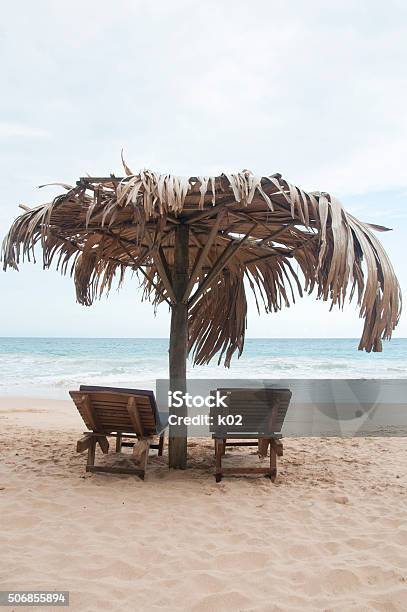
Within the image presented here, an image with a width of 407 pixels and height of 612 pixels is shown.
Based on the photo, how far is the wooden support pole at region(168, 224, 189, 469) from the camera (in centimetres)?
418

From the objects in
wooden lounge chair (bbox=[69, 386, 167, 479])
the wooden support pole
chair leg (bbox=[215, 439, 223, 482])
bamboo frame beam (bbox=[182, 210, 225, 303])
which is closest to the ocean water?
the wooden support pole

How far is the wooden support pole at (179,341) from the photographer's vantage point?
13.7 feet

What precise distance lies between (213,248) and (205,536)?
2917 mm

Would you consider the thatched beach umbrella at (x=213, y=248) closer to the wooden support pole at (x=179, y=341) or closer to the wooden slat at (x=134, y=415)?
the wooden support pole at (x=179, y=341)

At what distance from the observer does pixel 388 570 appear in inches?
93.4

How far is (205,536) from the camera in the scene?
9.09 feet

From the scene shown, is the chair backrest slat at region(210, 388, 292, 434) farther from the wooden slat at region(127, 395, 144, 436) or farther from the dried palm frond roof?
the dried palm frond roof

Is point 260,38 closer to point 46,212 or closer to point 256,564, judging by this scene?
point 46,212

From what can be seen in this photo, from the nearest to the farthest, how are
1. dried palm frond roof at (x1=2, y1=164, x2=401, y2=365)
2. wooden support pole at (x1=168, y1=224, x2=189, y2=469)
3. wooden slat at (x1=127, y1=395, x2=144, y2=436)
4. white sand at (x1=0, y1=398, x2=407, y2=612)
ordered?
white sand at (x1=0, y1=398, x2=407, y2=612) < dried palm frond roof at (x1=2, y1=164, x2=401, y2=365) < wooden slat at (x1=127, y1=395, x2=144, y2=436) < wooden support pole at (x1=168, y1=224, x2=189, y2=469)

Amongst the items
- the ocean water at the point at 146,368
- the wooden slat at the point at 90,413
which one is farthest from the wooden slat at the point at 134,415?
the ocean water at the point at 146,368

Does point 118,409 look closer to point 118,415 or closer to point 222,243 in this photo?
point 118,415

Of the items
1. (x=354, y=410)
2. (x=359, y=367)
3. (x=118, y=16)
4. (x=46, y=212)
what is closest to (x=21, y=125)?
A: (x=118, y=16)

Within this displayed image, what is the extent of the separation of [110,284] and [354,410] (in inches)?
215

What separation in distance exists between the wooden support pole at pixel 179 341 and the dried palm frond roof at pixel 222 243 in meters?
0.07
